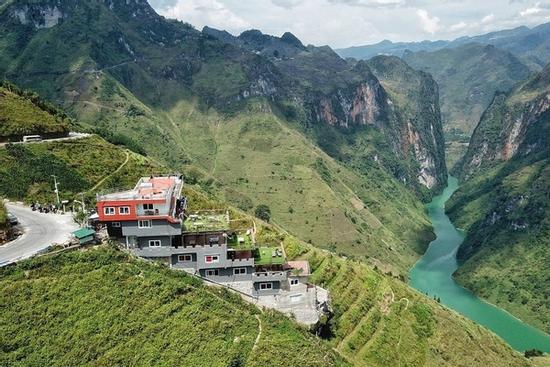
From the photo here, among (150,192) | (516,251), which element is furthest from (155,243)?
(516,251)

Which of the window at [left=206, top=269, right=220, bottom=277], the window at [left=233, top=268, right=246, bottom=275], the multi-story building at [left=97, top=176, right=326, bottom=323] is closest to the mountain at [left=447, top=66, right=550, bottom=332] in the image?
the multi-story building at [left=97, top=176, right=326, bottom=323]

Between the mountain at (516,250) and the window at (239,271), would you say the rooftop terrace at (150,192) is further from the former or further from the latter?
the mountain at (516,250)

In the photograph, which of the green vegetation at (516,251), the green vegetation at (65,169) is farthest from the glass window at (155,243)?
the green vegetation at (516,251)

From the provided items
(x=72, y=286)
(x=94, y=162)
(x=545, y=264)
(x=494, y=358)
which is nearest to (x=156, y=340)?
(x=72, y=286)

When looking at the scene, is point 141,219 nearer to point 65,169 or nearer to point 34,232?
point 34,232

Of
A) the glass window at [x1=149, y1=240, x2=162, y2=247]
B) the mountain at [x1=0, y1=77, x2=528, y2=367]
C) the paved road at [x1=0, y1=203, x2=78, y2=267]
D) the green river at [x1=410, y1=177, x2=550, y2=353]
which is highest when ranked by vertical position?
the paved road at [x1=0, y1=203, x2=78, y2=267]

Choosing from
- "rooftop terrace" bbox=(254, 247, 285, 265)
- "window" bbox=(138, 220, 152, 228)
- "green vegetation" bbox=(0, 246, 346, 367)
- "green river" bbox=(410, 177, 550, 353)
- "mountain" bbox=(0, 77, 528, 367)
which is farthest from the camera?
"green river" bbox=(410, 177, 550, 353)

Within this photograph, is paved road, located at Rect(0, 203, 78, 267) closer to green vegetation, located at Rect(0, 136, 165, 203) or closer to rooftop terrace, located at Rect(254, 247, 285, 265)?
green vegetation, located at Rect(0, 136, 165, 203)
